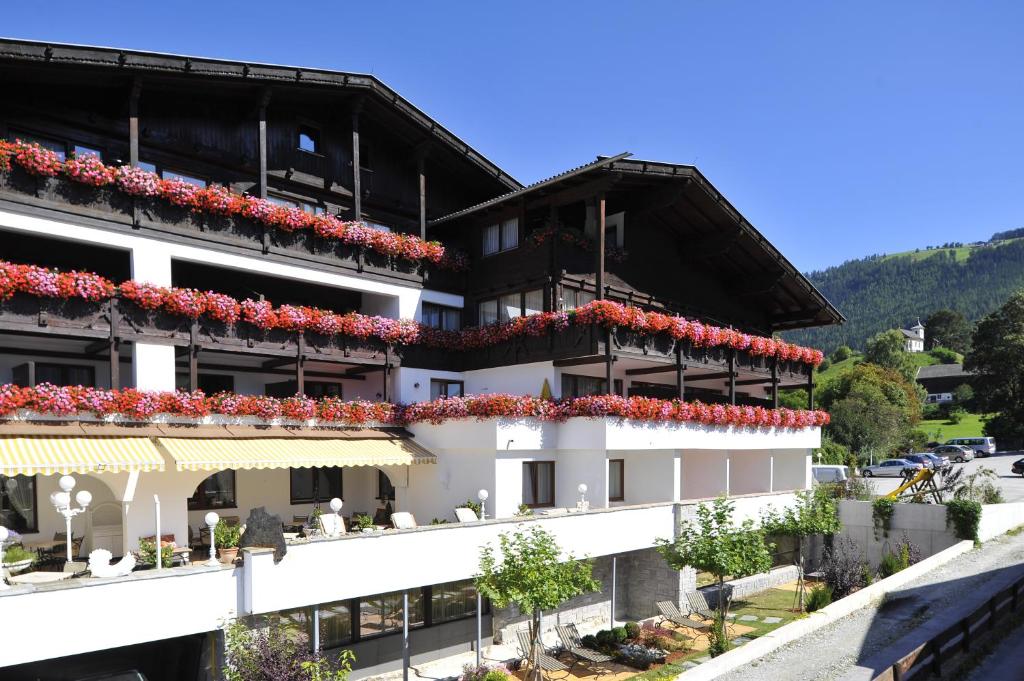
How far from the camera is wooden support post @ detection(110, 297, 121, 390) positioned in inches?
786

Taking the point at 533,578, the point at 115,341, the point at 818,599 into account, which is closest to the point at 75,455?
the point at 115,341

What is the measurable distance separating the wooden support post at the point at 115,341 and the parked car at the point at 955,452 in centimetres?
6820

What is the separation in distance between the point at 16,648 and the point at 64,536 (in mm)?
8220

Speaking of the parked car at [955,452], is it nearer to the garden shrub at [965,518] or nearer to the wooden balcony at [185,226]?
the garden shrub at [965,518]

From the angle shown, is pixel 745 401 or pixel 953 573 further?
pixel 745 401

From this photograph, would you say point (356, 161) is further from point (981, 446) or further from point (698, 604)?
point (981, 446)

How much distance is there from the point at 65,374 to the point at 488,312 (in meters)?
14.6

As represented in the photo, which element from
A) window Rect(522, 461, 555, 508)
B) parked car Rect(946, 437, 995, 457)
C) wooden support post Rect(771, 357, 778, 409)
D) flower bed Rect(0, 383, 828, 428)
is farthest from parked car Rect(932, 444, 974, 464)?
window Rect(522, 461, 555, 508)

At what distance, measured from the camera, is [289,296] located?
26531 mm

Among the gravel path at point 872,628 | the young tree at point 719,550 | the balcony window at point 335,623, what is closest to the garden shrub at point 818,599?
the gravel path at point 872,628

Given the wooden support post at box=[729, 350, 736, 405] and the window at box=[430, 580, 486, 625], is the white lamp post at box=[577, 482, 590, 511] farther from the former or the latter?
the wooden support post at box=[729, 350, 736, 405]

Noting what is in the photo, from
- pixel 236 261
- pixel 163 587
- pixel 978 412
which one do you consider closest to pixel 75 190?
pixel 236 261

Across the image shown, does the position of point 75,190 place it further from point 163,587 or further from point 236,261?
point 163,587

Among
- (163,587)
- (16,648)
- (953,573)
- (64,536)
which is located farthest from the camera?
(953,573)
